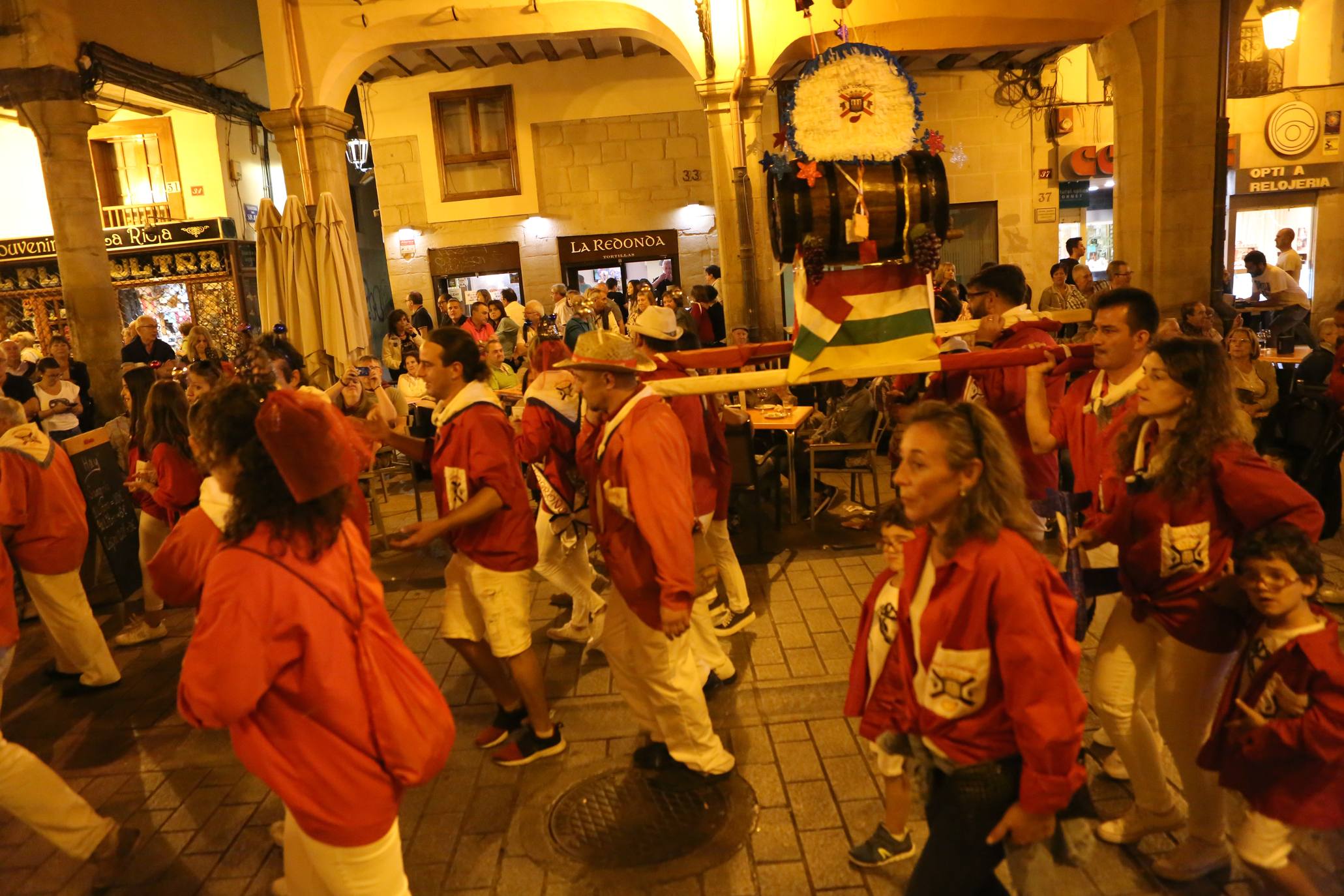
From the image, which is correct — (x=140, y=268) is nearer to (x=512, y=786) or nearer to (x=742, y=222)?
(x=742, y=222)

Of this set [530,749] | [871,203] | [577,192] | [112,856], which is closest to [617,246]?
[577,192]

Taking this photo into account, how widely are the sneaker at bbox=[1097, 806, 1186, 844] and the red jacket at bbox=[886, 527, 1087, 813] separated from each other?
1385 millimetres

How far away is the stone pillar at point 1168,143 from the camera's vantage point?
909 centimetres

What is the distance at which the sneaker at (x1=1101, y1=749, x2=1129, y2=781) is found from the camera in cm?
369

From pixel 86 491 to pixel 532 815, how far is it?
4680 mm

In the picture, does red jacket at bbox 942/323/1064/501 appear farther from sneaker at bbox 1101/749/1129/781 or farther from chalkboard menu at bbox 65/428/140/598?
chalkboard menu at bbox 65/428/140/598

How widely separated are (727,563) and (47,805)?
345 cm

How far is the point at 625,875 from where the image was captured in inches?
132

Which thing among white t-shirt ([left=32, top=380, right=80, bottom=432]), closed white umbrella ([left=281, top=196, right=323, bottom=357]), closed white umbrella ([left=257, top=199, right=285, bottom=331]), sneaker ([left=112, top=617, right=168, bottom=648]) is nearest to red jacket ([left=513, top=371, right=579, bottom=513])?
sneaker ([left=112, top=617, right=168, bottom=648])

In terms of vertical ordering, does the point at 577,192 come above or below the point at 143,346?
above

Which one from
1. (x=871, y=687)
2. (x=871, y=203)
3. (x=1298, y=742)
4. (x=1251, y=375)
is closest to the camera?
(x=1298, y=742)

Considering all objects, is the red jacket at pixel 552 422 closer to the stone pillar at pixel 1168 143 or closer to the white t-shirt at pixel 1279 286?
the stone pillar at pixel 1168 143

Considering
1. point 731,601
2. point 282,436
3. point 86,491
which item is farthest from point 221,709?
point 86,491

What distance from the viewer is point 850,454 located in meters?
7.65
